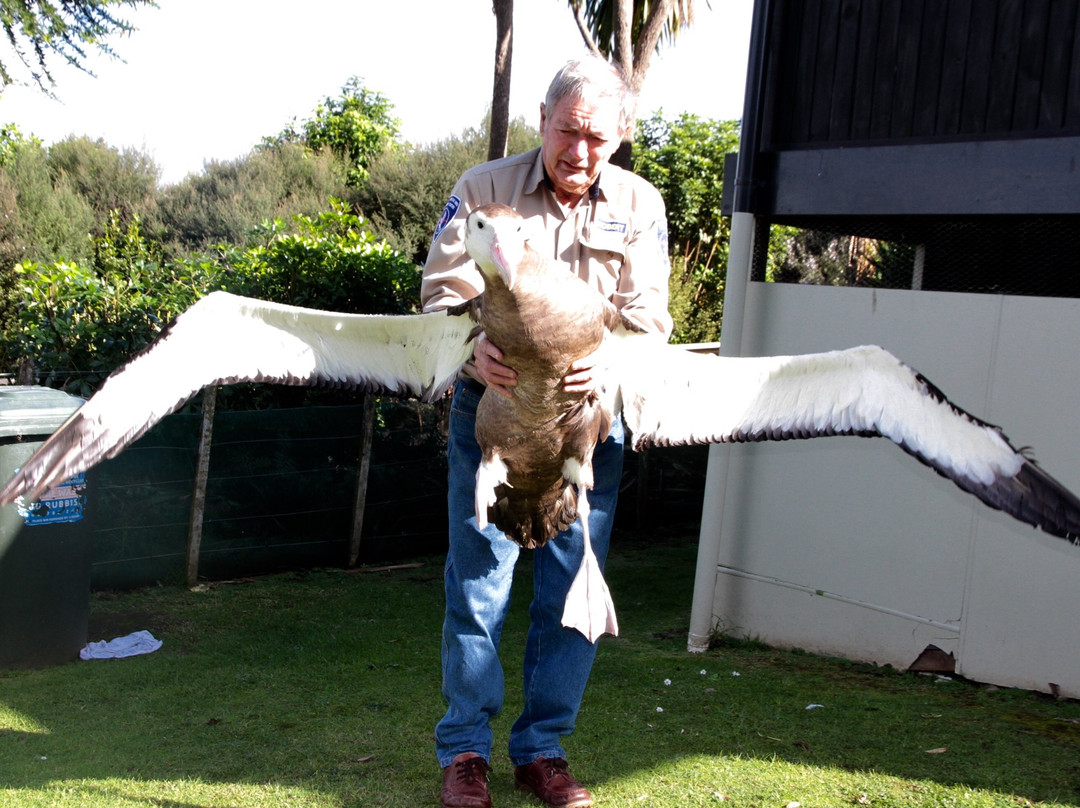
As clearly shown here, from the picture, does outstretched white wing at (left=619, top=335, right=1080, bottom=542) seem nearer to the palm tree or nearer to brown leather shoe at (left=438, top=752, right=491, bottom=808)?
brown leather shoe at (left=438, top=752, right=491, bottom=808)

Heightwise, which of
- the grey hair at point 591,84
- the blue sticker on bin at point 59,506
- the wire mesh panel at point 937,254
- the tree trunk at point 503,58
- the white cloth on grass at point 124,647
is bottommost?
the white cloth on grass at point 124,647

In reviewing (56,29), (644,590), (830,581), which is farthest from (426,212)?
(830,581)

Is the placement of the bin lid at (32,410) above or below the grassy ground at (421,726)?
above

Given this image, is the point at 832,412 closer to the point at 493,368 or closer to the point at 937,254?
the point at 493,368

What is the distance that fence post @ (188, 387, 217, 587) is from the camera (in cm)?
632

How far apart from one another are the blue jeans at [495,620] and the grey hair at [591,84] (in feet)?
3.33

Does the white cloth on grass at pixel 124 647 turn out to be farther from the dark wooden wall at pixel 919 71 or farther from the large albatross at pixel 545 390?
the dark wooden wall at pixel 919 71

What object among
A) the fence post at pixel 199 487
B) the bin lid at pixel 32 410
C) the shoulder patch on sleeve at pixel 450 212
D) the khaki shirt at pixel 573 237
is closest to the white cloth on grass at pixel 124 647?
the fence post at pixel 199 487

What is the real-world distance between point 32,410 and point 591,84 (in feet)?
10.8

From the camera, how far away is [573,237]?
3.33m

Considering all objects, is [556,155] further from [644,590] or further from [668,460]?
[668,460]

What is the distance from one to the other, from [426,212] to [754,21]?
1298cm

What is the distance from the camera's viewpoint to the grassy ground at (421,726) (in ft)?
11.7

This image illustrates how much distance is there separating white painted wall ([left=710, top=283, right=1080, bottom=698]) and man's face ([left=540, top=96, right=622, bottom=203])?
8.74ft
